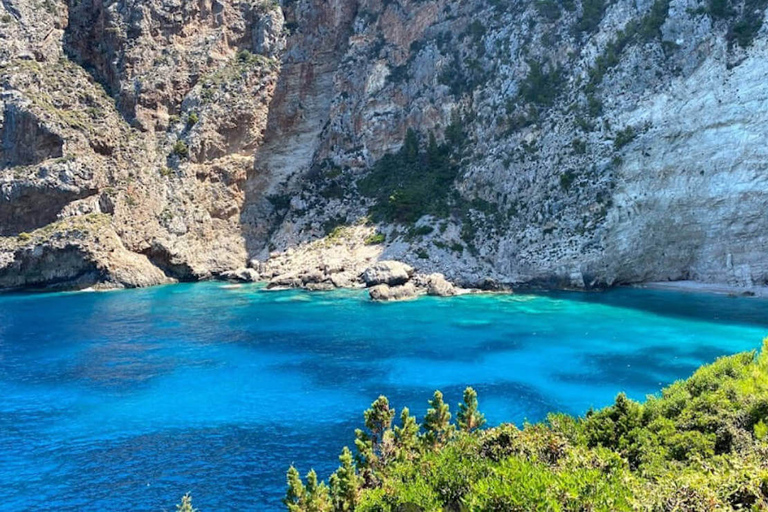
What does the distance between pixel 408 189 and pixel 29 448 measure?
51.0 metres

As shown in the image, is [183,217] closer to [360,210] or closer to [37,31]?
[360,210]

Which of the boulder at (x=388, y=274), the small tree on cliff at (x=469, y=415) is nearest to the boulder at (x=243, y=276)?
the boulder at (x=388, y=274)

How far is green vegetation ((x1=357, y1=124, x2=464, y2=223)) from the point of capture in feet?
211

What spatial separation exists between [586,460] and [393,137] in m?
65.8

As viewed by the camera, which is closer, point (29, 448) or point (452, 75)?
point (29, 448)

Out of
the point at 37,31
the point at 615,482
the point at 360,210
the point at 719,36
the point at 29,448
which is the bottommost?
the point at 29,448

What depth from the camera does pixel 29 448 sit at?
2016 centimetres

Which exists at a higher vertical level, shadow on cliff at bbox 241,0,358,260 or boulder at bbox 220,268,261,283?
shadow on cliff at bbox 241,0,358,260

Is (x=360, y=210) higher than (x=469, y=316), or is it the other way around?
(x=360, y=210)

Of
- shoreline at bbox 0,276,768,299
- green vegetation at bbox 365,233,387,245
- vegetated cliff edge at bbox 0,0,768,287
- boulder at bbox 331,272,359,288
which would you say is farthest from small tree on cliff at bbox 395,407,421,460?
green vegetation at bbox 365,233,387,245

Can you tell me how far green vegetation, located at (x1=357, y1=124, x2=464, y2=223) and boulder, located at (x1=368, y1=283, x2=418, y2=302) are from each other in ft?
37.3

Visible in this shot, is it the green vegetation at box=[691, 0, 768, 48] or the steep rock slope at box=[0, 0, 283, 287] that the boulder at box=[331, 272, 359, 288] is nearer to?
the steep rock slope at box=[0, 0, 283, 287]

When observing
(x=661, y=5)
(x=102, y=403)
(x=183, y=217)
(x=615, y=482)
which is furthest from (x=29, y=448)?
(x=661, y=5)

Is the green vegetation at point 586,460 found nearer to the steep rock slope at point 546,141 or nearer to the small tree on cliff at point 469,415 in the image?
the small tree on cliff at point 469,415
